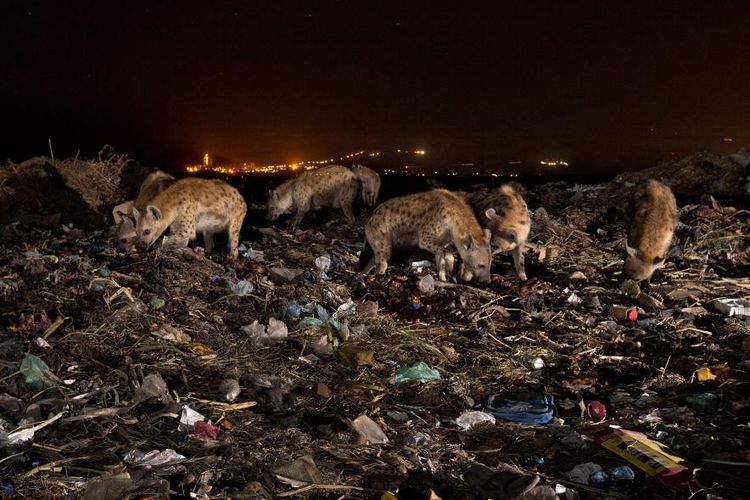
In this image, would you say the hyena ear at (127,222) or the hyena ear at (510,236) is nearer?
the hyena ear at (510,236)

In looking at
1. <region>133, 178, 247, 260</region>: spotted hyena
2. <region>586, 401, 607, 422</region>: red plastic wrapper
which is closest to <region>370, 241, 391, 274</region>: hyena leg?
<region>133, 178, 247, 260</region>: spotted hyena

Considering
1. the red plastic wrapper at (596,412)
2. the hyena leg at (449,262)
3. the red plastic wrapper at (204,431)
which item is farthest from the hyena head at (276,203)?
the red plastic wrapper at (596,412)

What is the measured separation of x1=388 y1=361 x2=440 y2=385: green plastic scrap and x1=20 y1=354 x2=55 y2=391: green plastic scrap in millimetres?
2426

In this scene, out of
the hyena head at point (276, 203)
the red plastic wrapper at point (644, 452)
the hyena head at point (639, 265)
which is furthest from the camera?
the hyena head at point (276, 203)

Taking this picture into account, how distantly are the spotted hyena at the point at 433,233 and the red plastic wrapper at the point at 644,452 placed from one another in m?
4.02

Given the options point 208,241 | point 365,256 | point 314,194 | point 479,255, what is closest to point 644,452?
point 479,255

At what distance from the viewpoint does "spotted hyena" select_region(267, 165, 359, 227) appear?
13195mm

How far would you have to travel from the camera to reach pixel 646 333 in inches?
237

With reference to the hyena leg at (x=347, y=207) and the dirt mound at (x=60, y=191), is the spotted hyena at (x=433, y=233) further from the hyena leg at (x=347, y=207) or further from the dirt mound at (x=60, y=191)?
the dirt mound at (x=60, y=191)

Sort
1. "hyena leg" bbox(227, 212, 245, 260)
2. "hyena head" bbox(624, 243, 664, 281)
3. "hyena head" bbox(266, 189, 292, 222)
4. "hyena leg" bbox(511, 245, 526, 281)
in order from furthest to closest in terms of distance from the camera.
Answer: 1. "hyena head" bbox(266, 189, 292, 222)
2. "hyena leg" bbox(227, 212, 245, 260)
3. "hyena leg" bbox(511, 245, 526, 281)
4. "hyena head" bbox(624, 243, 664, 281)

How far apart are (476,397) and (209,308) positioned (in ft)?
9.83

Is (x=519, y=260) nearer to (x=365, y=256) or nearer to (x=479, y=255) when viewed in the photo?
(x=479, y=255)

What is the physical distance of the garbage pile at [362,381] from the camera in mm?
3369

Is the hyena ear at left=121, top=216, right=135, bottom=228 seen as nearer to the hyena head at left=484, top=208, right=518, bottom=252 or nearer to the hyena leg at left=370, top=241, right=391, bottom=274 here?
the hyena leg at left=370, top=241, right=391, bottom=274
